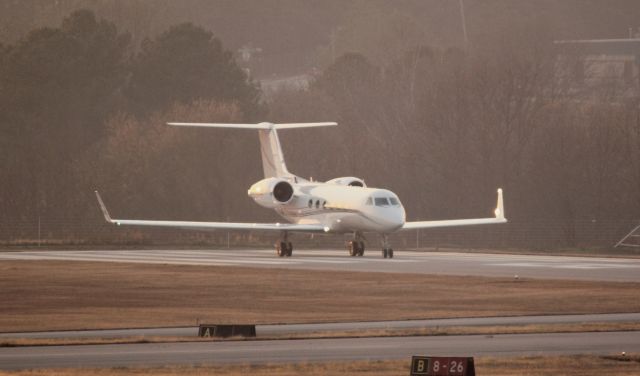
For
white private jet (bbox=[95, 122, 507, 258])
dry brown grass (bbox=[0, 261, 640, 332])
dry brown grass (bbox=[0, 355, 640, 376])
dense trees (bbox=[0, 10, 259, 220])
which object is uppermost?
dense trees (bbox=[0, 10, 259, 220])

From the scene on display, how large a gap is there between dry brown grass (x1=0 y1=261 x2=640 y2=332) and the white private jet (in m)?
8.88

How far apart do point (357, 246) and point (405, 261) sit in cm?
486

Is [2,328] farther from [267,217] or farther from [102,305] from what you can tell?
[267,217]

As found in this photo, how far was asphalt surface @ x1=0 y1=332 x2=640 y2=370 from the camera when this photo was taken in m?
20.2

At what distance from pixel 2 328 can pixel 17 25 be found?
A: 8558 cm

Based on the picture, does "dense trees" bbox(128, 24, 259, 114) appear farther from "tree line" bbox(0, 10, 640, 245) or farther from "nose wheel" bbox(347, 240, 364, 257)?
"nose wheel" bbox(347, 240, 364, 257)

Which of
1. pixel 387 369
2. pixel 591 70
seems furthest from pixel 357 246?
pixel 591 70

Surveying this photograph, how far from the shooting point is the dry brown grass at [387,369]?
18.7m

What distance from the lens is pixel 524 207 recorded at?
7219 centimetres

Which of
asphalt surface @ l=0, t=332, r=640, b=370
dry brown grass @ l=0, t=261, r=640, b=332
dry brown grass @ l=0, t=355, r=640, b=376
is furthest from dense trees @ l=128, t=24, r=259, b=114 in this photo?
dry brown grass @ l=0, t=355, r=640, b=376

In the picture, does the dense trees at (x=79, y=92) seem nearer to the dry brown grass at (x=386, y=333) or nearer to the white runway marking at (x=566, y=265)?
the white runway marking at (x=566, y=265)

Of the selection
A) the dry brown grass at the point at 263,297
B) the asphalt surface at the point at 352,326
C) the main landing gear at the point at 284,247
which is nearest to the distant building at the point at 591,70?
the main landing gear at the point at 284,247

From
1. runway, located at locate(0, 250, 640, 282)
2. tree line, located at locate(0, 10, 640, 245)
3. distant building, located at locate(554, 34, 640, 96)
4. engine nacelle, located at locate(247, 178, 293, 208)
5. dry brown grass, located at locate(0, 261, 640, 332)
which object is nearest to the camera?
dry brown grass, located at locate(0, 261, 640, 332)

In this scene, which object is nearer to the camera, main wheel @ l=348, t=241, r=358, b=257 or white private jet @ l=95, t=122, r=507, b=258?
white private jet @ l=95, t=122, r=507, b=258
